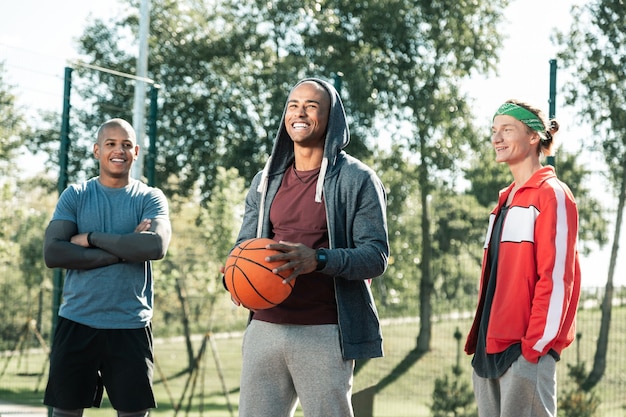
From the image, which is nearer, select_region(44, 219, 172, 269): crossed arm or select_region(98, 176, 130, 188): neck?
select_region(44, 219, 172, 269): crossed arm

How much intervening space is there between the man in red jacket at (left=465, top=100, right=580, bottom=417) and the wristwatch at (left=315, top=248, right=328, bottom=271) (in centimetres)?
66

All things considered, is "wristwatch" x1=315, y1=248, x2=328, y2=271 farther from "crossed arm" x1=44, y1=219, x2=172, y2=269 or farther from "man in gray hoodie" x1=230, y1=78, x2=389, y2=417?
"crossed arm" x1=44, y1=219, x2=172, y2=269

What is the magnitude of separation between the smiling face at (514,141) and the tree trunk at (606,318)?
4270mm

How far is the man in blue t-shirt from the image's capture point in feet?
12.6

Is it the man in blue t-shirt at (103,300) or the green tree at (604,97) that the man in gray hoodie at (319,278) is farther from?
the green tree at (604,97)

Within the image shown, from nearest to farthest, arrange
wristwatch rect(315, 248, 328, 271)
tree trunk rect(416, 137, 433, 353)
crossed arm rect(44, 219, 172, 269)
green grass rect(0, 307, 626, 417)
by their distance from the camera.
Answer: wristwatch rect(315, 248, 328, 271) → crossed arm rect(44, 219, 172, 269) → green grass rect(0, 307, 626, 417) → tree trunk rect(416, 137, 433, 353)

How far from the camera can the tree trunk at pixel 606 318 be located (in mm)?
7208

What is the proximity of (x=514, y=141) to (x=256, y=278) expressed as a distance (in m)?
1.07

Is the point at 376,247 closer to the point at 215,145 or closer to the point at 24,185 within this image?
the point at 24,185

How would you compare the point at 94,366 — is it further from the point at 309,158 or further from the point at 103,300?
the point at 309,158

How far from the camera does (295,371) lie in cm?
300

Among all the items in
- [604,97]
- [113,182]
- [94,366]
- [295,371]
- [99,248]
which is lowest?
[94,366]

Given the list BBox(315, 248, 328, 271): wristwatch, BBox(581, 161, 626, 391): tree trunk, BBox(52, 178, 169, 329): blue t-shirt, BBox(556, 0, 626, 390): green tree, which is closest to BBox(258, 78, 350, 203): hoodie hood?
BBox(315, 248, 328, 271): wristwatch

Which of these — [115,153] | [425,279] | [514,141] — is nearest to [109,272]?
[115,153]
